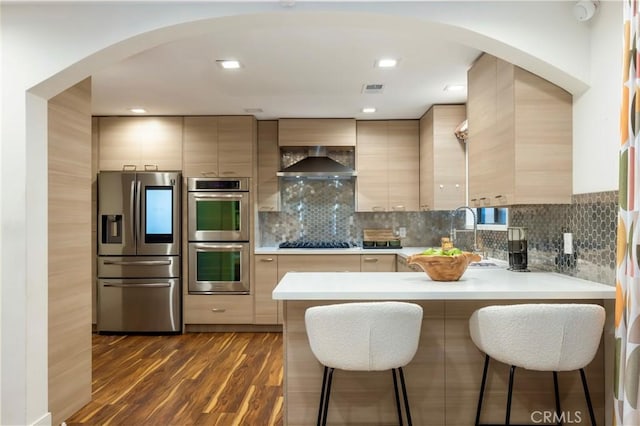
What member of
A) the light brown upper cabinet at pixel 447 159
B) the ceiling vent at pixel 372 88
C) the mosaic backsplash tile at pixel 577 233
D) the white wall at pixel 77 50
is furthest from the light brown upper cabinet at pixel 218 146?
the mosaic backsplash tile at pixel 577 233

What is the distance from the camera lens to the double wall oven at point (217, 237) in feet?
16.9

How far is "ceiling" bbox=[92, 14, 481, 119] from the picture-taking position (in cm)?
292

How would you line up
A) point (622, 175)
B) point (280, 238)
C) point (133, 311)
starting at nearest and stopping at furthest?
point (622, 175)
point (133, 311)
point (280, 238)

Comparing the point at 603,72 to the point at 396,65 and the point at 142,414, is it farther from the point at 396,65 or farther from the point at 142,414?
the point at 142,414

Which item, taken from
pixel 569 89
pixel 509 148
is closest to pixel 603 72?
pixel 569 89

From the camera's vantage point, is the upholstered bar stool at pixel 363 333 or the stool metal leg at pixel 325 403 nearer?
the upholstered bar stool at pixel 363 333

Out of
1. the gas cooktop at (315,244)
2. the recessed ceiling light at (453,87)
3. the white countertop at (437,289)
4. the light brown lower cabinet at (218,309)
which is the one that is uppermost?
the recessed ceiling light at (453,87)

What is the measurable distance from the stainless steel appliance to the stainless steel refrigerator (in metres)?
0.19

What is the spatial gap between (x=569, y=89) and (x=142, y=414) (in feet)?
11.1

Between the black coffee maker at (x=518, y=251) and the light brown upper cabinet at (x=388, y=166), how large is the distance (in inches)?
89.0

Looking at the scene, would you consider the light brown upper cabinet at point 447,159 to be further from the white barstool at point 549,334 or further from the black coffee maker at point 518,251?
the white barstool at point 549,334

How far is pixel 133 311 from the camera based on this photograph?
507cm

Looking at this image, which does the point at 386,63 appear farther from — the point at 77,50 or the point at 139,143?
the point at 139,143

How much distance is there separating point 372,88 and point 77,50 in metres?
2.48
